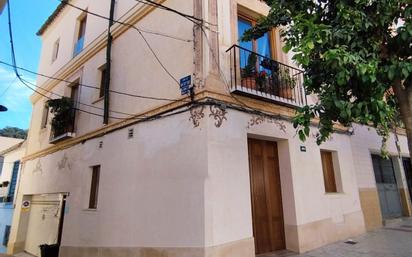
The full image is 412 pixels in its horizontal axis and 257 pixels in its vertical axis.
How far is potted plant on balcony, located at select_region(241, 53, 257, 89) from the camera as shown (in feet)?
20.2

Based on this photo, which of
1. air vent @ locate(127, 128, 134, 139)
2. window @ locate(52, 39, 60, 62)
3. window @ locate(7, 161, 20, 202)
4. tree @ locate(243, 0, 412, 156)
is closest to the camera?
tree @ locate(243, 0, 412, 156)

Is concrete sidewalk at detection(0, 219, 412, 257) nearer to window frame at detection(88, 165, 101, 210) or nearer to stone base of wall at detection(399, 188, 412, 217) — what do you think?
stone base of wall at detection(399, 188, 412, 217)

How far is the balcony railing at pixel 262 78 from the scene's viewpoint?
6.01m

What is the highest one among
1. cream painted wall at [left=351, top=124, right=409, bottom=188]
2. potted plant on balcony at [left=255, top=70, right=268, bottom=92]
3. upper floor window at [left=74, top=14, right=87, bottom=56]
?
upper floor window at [left=74, top=14, right=87, bottom=56]

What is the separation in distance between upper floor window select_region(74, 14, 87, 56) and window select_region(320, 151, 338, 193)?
9.19m

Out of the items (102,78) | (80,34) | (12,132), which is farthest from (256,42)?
(12,132)

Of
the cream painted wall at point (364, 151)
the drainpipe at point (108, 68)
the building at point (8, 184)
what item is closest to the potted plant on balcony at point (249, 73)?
the drainpipe at point (108, 68)

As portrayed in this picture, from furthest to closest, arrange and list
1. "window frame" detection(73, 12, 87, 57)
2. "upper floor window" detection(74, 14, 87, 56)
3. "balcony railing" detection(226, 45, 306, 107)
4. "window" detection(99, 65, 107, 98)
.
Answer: "window frame" detection(73, 12, 87, 57)
"upper floor window" detection(74, 14, 87, 56)
"window" detection(99, 65, 107, 98)
"balcony railing" detection(226, 45, 306, 107)

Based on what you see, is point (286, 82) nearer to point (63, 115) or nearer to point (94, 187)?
point (94, 187)

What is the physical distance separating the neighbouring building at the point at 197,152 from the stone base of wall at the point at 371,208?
0.18ft

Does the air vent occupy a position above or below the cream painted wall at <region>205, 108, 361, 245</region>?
above

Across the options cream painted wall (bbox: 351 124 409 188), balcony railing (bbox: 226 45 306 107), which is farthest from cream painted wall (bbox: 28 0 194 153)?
cream painted wall (bbox: 351 124 409 188)

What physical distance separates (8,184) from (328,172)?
47.0 ft

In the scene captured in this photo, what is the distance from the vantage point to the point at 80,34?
1131 centimetres
